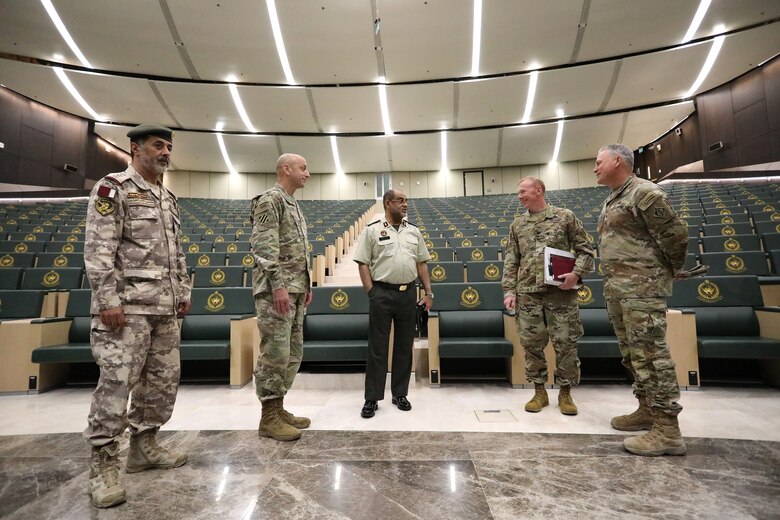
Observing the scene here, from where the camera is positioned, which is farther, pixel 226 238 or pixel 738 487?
pixel 226 238

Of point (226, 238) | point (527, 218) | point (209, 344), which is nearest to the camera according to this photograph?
point (527, 218)

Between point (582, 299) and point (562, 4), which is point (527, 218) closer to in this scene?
point (582, 299)

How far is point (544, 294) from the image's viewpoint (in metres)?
2.21

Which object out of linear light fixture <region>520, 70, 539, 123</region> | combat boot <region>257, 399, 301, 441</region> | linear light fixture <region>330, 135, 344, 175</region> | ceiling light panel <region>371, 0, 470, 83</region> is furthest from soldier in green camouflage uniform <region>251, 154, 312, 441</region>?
linear light fixture <region>330, 135, 344, 175</region>

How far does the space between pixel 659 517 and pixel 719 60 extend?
12826 millimetres

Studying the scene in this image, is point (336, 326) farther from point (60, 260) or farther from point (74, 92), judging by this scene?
point (74, 92)

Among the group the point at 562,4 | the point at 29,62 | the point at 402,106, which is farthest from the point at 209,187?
the point at 562,4

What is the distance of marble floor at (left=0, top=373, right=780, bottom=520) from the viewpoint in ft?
3.74

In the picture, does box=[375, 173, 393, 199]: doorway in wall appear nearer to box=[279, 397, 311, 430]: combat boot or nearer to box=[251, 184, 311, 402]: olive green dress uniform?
box=[251, 184, 311, 402]: olive green dress uniform

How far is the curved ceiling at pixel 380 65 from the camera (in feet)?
26.5

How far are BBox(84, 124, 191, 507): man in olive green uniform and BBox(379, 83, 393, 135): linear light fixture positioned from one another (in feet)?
34.1

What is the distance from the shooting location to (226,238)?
593 centimetres

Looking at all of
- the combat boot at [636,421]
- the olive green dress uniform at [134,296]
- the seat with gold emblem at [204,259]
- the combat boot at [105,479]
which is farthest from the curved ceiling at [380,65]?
the combat boot at [105,479]

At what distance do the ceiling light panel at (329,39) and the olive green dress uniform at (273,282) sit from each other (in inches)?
324
